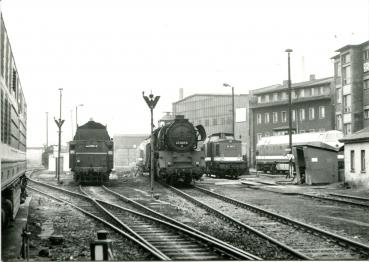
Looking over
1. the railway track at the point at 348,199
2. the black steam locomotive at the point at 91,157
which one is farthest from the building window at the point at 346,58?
the railway track at the point at 348,199

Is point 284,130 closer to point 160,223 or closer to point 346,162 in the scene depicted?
point 346,162

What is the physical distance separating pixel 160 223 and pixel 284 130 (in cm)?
5132

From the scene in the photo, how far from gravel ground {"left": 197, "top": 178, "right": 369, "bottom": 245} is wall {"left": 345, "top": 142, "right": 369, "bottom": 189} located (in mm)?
1733

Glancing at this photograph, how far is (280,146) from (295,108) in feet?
82.0

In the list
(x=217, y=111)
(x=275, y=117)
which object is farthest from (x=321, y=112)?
(x=217, y=111)

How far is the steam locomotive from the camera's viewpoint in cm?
4484

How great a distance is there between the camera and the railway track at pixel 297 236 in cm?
1010

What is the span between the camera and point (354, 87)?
57125mm

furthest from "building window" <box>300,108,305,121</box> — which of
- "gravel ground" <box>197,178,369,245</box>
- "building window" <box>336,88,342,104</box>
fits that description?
"gravel ground" <box>197,178,369,245</box>

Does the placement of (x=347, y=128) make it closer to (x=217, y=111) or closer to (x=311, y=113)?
(x=311, y=113)

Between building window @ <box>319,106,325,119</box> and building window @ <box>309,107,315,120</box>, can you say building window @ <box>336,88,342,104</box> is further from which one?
building window @ <box>309,107,315,120</box>

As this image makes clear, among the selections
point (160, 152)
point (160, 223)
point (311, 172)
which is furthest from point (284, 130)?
point (160, 223)

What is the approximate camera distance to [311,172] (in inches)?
1176

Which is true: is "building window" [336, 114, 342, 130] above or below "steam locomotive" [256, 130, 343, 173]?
above
